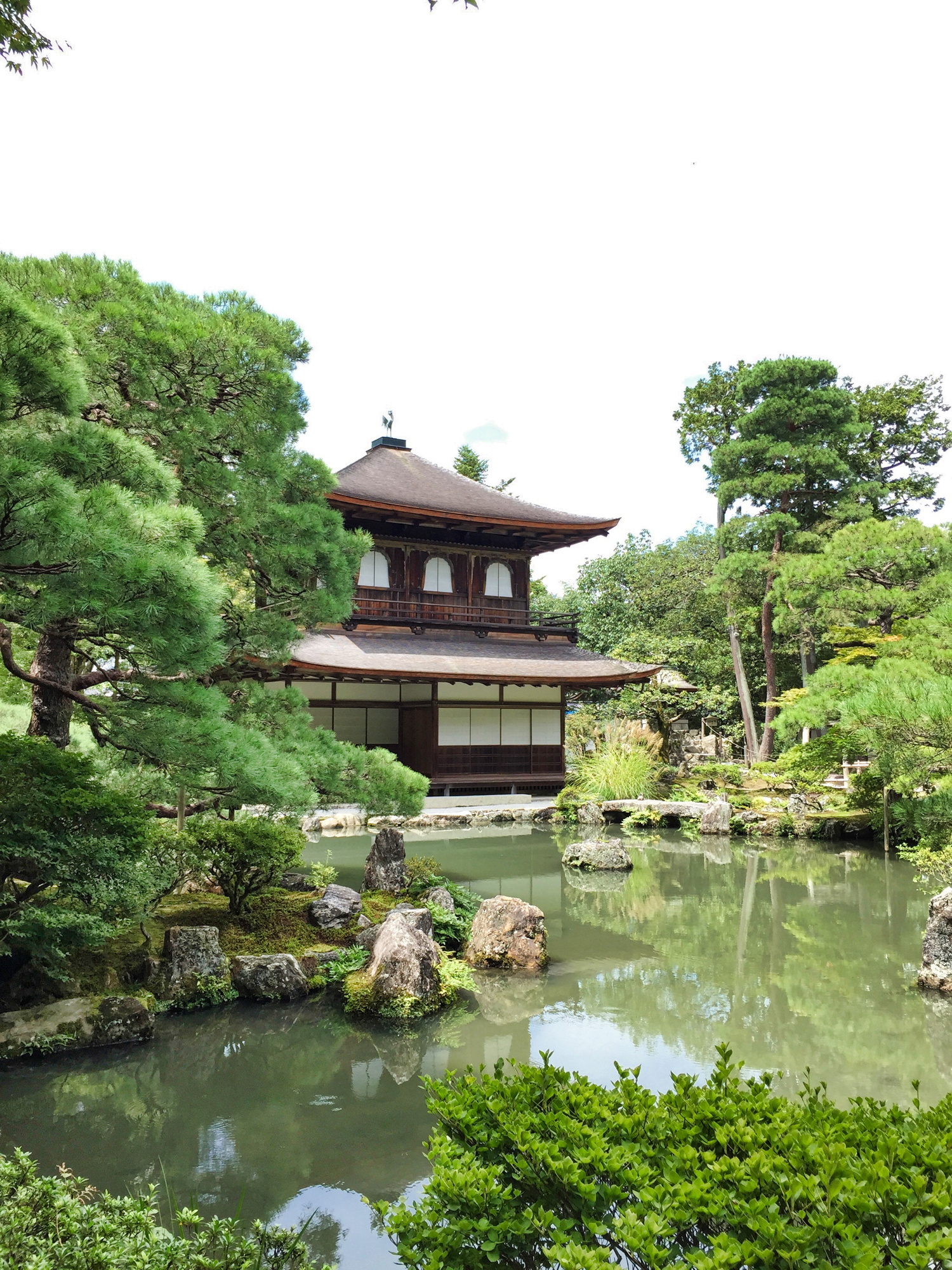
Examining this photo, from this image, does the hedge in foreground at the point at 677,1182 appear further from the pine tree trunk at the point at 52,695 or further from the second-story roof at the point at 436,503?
the second-story roof at the point at 436,503

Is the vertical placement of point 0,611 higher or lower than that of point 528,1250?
higher

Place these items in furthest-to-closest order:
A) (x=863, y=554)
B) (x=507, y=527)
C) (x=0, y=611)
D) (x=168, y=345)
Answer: (x=507, y=527), (x=863, y=554), (x=168, y=345), (x=0, y=611)

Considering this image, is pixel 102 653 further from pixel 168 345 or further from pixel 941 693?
pixel 941 693

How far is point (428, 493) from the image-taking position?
17.4 meters

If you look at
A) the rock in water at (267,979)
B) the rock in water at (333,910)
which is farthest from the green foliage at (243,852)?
the rock in water at (267,979)

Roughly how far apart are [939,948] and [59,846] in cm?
599

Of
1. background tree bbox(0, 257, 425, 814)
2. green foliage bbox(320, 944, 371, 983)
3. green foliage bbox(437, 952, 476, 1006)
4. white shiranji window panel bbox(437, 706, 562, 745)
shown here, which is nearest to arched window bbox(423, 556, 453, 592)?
white shiranji window panel bbox(437, 706, 562, 745)

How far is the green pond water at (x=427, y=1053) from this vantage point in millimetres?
3377


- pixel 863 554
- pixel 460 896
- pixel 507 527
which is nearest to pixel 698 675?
pixel 507 527

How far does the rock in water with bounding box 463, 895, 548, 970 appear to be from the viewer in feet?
20.9

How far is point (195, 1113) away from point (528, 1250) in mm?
2560

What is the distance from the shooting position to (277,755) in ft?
17.5

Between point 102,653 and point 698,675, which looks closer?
point 102,653

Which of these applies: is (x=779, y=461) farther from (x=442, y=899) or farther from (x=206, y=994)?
(x=206, y=994)
